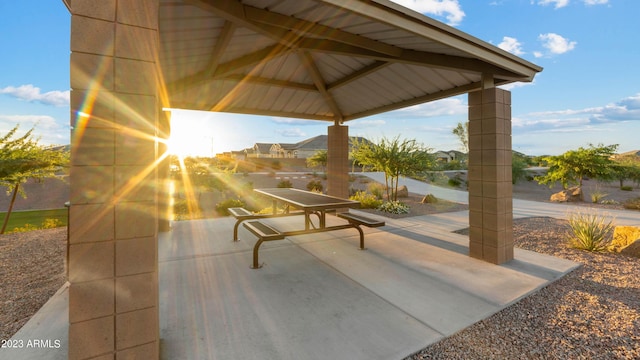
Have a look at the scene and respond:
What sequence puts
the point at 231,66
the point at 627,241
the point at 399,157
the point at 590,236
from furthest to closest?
the point at 399,157, the point at 231,66, the point at 590,236, the point at 627,241

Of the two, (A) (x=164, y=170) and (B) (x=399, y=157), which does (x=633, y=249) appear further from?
(A) (x=164, y=170)

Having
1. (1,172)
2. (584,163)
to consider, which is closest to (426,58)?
(1,172)

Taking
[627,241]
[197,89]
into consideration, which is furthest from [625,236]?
[197,89]

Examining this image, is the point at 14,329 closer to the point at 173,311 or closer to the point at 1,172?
the point at 173,311

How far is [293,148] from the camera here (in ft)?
208

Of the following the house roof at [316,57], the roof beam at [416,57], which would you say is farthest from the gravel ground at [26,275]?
the roof beam at [416,57]

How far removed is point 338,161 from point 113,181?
7.09m

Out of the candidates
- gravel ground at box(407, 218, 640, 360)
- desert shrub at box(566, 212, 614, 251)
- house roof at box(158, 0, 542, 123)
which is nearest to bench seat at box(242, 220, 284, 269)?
gravel ground at box(407, 218, 640, 360)

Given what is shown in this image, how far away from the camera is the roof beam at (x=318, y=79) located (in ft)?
18.8

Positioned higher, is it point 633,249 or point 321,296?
point 633,249

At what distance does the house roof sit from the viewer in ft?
10.6

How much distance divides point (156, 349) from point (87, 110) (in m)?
1.84

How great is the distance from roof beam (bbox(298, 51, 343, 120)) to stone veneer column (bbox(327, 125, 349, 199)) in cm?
62

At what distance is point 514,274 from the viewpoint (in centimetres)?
395
